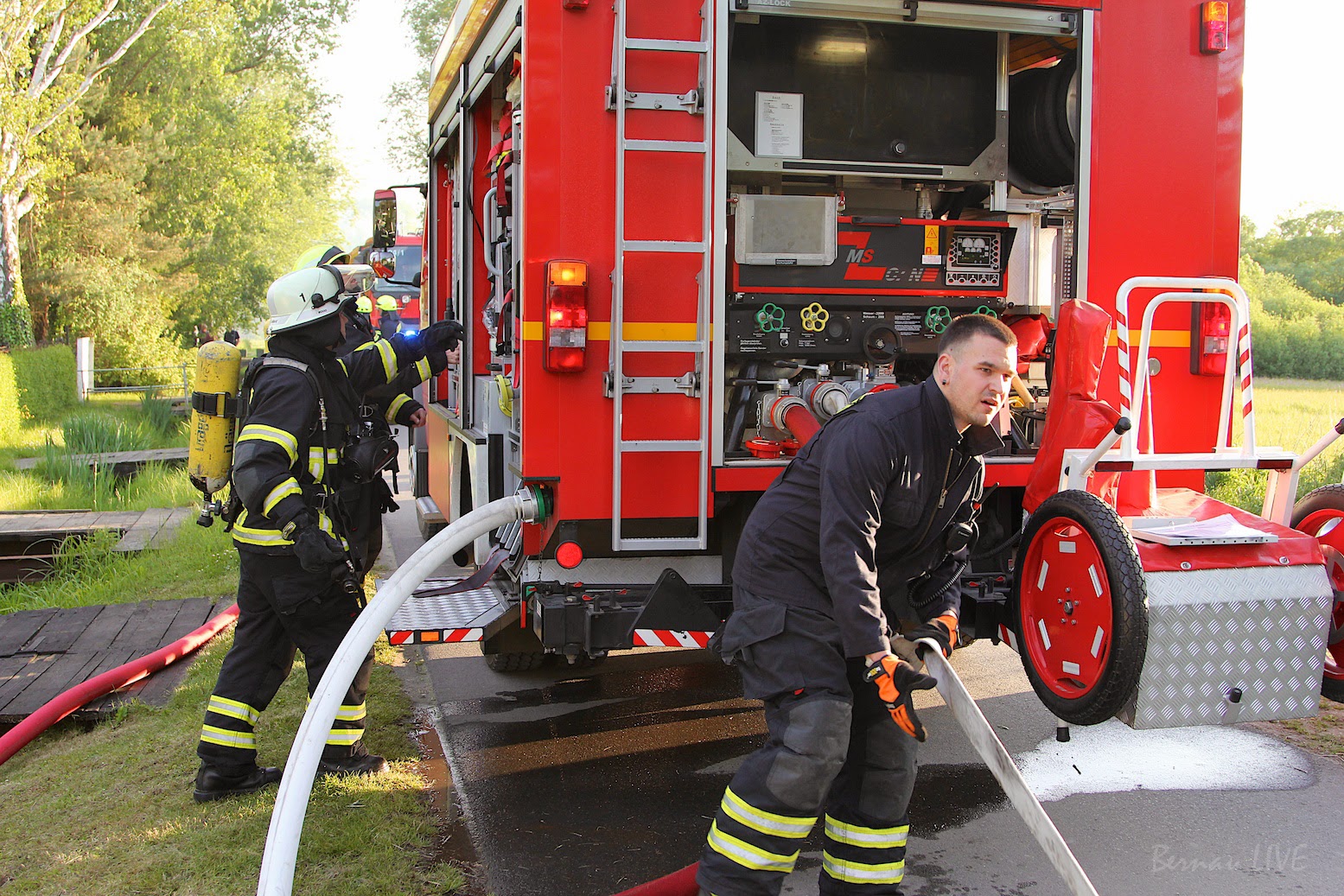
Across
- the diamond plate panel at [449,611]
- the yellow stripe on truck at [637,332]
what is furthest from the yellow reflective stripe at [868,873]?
the yellow stripe on truck at [637,332]

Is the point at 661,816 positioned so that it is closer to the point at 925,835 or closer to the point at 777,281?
the point at 925,835

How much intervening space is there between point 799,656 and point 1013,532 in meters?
1.82

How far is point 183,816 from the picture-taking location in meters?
3.85

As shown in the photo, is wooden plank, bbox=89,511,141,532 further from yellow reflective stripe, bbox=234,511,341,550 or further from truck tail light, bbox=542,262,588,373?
truck tail light, bbox=542,262,588,373

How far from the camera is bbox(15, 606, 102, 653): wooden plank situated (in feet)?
18.3

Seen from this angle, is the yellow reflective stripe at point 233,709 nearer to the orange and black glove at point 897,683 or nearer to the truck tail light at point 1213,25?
the orange and black glove at point 897,683

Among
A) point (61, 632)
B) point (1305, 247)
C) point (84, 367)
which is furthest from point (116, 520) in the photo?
point (1305, 247)

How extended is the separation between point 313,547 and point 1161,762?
10.7 feet

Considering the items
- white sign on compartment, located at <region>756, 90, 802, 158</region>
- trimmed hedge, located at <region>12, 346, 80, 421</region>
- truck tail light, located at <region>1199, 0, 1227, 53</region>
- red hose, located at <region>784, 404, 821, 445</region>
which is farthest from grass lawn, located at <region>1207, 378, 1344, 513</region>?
trimmed hedge, located at <region>12, 346, 80, 421</region>

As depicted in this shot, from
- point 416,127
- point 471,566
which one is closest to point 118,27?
point 416,127

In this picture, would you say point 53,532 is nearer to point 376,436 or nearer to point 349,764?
point 376,436

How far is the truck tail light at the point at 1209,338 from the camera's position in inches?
168

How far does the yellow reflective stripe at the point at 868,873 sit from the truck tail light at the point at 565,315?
177 centimetres

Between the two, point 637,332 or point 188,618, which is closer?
point 637,332
